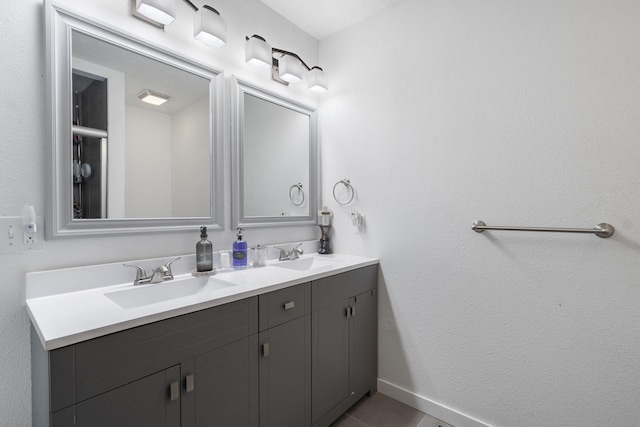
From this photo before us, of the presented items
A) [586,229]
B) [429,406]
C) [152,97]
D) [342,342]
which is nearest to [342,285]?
[342,342]

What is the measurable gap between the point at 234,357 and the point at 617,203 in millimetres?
1649

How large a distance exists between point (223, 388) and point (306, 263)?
99 centimetres

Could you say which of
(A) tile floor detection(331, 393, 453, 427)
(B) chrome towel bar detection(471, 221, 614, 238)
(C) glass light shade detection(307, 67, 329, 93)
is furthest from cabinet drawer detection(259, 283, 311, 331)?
(C) glass light shade detection(307, 67, 329, 93)

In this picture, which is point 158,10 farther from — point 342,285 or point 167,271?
point 342,285

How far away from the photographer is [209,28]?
60.4 inches

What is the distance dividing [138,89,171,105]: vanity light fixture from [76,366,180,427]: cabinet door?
1196mm

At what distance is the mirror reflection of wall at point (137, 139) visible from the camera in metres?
1.28

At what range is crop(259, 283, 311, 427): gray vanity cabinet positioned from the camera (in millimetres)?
1293

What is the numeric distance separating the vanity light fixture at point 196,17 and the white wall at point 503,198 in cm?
94

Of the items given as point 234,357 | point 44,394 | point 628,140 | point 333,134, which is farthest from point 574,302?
point 44,394

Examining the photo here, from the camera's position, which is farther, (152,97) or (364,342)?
(364,342)

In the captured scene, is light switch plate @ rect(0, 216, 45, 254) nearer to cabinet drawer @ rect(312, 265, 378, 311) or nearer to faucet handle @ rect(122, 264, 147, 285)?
faucet handle @ rect(122, 264, 147, 285)

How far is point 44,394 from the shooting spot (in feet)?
2.81

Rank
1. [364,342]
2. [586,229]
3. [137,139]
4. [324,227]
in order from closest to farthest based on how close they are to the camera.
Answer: [586,229] < [137,139] < [364,342] < [324,227]
